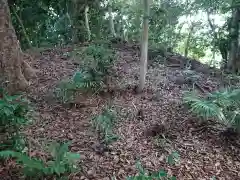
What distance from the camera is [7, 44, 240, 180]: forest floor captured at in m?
3.89

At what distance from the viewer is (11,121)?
337 centimetres

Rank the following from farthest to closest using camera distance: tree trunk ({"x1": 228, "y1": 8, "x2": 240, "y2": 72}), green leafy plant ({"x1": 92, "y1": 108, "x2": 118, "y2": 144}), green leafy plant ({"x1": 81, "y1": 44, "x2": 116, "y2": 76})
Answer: tree trunk ({"x1": 228, "y1": 8, "x2": 240, "y2": 72}) → green leafy plant ({"x1": 81, "y1": 44, "x2": 116, "y2": 76}) → green leafy plant ({"x1": 92, "y1": 108, "x2": 118, "y2": 144})

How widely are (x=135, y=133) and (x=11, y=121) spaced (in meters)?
2.07

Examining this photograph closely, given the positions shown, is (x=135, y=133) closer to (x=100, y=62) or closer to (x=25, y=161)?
(x=100, y=62)

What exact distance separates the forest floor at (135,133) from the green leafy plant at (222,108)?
8.5 inches

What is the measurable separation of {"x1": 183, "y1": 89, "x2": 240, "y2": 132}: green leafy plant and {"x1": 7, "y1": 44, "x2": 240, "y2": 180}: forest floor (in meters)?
0.22

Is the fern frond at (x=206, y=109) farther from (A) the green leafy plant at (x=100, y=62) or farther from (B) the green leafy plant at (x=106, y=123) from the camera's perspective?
(A) the green leafy plant at (x=100, y=62)

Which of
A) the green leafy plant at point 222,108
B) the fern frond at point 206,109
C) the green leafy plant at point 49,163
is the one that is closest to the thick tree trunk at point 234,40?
the green leafy plant at point 222,108

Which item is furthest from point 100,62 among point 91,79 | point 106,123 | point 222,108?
point 222,108

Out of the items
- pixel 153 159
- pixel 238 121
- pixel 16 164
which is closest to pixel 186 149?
pixel 153 159

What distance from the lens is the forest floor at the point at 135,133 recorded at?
12.8ft

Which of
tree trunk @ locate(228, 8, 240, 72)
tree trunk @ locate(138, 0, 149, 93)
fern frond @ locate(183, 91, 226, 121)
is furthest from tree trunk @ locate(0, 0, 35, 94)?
tree trunk @ locate(228, 8, 240, 72)

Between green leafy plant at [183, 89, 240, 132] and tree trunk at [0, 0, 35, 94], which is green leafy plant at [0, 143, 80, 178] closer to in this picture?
tree trunk at [0, 0, 35, 94]

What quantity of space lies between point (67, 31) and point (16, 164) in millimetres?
9255
